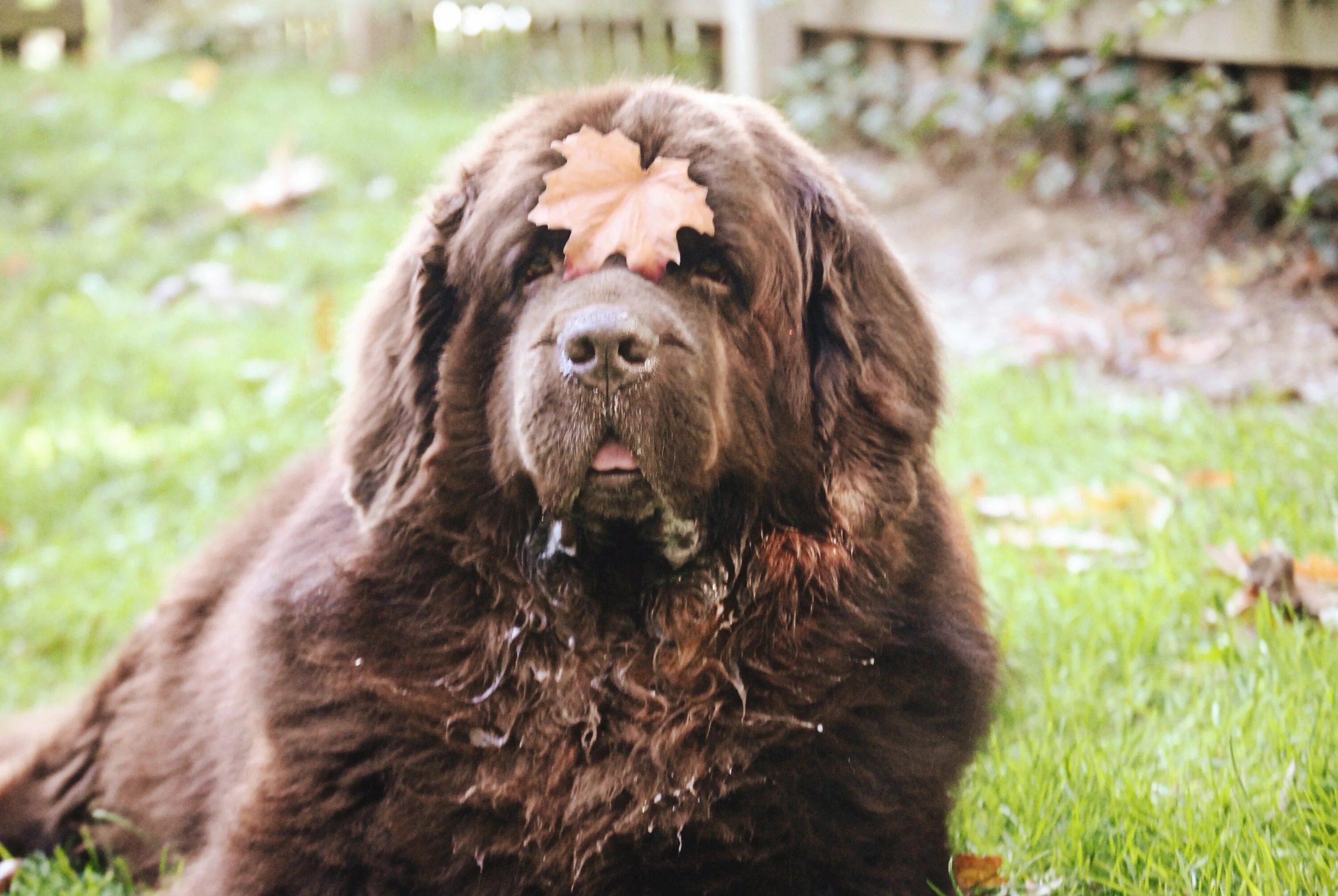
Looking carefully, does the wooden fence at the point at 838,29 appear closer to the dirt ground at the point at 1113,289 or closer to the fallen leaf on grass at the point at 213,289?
the dirt ground at the point at 1113,289

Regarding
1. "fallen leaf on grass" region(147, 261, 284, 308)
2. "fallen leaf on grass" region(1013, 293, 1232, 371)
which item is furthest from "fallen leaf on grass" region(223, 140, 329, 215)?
"fallen leaf on grass" region(1013, 293, 1232, 371)

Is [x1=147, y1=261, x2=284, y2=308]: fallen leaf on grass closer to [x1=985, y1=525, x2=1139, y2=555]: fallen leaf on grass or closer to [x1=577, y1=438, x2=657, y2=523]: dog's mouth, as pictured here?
[x1=985, y1=525, x2=1139, y2=555]: fallen leaf on grass

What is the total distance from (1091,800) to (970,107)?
442cm

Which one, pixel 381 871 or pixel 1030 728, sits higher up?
pixel 381 871

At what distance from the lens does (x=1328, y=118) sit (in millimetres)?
4984

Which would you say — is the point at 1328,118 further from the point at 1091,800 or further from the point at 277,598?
the point at 277,598

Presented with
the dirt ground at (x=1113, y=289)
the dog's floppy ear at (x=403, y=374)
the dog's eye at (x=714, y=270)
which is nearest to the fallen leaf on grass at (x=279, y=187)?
the dirt ground at (x=1113, y=289)

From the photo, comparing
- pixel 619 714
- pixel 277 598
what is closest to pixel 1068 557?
pixel 619 714

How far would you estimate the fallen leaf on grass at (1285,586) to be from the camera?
124 inches

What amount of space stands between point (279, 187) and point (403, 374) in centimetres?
535

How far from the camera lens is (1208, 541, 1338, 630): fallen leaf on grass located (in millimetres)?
3162

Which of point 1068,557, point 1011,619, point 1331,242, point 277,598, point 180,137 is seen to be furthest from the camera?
point 180,137

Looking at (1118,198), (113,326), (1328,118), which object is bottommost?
(113,326)

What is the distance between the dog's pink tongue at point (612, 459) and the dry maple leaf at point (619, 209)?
303 mm
